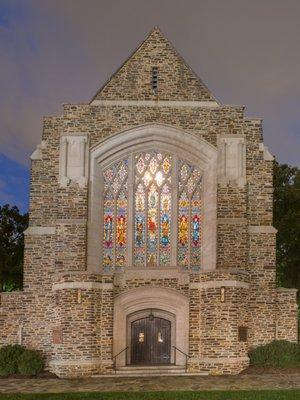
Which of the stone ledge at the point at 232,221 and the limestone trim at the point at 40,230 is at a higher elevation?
the stone ledge at the point at 232,221

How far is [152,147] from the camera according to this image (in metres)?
21.1

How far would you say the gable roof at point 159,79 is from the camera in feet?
69.7

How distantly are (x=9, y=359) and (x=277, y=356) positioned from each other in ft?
29.1

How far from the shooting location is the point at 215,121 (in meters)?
21.0

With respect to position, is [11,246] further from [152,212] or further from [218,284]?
[218,284]

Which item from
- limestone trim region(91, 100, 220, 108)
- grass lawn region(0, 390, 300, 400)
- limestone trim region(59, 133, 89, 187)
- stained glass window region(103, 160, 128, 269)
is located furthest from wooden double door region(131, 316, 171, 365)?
limestone trim region(91, 100, 220, 108)

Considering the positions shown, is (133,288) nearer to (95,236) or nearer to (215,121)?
(95,236)

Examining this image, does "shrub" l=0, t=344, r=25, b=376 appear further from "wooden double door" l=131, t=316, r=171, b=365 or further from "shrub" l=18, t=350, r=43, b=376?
"wooden double door" l=131, t=316, r=171, b=365

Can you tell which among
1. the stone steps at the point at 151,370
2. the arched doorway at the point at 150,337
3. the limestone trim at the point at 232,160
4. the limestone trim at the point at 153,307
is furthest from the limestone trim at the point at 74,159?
the stone steps at the point at 151,370

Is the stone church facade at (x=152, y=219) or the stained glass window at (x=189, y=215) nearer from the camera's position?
the stone church facade at (x=152, y=219)

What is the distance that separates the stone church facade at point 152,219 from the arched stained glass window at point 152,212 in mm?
38

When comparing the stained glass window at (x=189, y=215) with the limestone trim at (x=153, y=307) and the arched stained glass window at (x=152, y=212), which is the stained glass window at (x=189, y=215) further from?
the limestone trim at (x=153, y=307)

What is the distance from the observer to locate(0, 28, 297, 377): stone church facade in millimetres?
19984

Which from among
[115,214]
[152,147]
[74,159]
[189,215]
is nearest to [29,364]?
[115,214]
